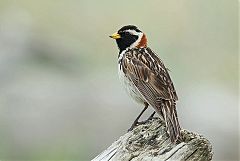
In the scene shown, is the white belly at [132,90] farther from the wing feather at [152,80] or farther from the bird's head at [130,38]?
the bird's head at [130,38]

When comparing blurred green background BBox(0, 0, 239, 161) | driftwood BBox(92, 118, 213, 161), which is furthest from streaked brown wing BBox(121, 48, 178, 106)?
blurred green background BBox(0, 0, 239, 161)

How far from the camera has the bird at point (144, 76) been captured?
7172mm

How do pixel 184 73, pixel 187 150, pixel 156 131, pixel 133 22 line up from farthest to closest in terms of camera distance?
pixel 133 22 → pixel 184 73 → pixel 156 131 → pixel 187 150

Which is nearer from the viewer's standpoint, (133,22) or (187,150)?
(187,150)

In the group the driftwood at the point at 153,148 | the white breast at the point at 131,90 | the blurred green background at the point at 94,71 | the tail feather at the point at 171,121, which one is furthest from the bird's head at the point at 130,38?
the blurred green background at the point at 94,71

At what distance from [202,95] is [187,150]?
23.8ft

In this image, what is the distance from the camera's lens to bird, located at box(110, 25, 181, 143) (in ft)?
23.5

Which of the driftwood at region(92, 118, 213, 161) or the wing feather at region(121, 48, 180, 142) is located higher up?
the wing feather at region(121, 48, 180, 142)


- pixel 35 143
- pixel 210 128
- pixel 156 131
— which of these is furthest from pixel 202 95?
pixel 156 131

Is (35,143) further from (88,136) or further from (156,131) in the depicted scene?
(156,131)

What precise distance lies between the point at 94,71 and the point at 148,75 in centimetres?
620

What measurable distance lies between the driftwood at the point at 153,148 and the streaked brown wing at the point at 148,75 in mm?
1262

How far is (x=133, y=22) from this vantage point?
575 inches

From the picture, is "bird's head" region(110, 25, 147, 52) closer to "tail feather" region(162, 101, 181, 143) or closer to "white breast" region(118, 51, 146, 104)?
"white breast" region(118, 51, 146, 104)
